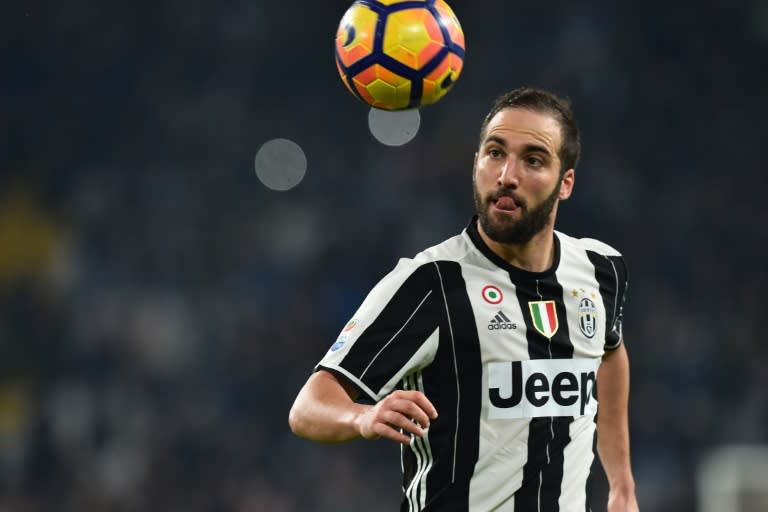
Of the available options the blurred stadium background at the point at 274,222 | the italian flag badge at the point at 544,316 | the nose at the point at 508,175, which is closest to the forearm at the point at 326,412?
the italian flag badge at the point at 544,316

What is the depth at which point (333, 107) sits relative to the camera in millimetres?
11031

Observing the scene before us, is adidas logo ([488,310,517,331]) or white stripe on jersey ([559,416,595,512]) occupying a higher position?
adidas logo ([488,310,517,331])

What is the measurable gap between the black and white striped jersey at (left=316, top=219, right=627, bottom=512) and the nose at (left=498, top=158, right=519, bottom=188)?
22 centimetres

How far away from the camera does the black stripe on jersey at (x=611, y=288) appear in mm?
3402

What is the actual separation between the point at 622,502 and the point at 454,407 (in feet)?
2.89

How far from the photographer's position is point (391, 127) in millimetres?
11102

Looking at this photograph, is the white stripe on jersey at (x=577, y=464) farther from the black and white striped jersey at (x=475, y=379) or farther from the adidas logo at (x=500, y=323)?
the adidas logo at (x=500, y=323)

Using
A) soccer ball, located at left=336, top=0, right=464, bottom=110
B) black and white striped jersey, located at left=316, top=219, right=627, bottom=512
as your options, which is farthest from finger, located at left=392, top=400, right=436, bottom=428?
soccer ball, located at left=336, top=0, right=464, bottom=110

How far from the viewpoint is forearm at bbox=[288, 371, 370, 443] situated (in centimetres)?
265

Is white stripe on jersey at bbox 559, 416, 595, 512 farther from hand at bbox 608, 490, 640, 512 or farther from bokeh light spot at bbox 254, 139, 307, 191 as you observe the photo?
bokeh light spot at bbox 254, 139, 307, 191

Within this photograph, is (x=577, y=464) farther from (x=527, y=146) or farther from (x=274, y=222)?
(x=274, y=222)

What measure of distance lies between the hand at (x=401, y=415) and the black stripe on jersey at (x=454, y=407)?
1.51 ft

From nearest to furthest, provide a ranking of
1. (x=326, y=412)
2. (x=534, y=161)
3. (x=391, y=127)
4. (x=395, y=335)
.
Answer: (x=326, y=412) < (x=395, y=335) < (x=534, y=161) < (x=391, y=127)

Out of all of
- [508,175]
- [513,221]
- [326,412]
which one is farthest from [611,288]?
[326,412]
